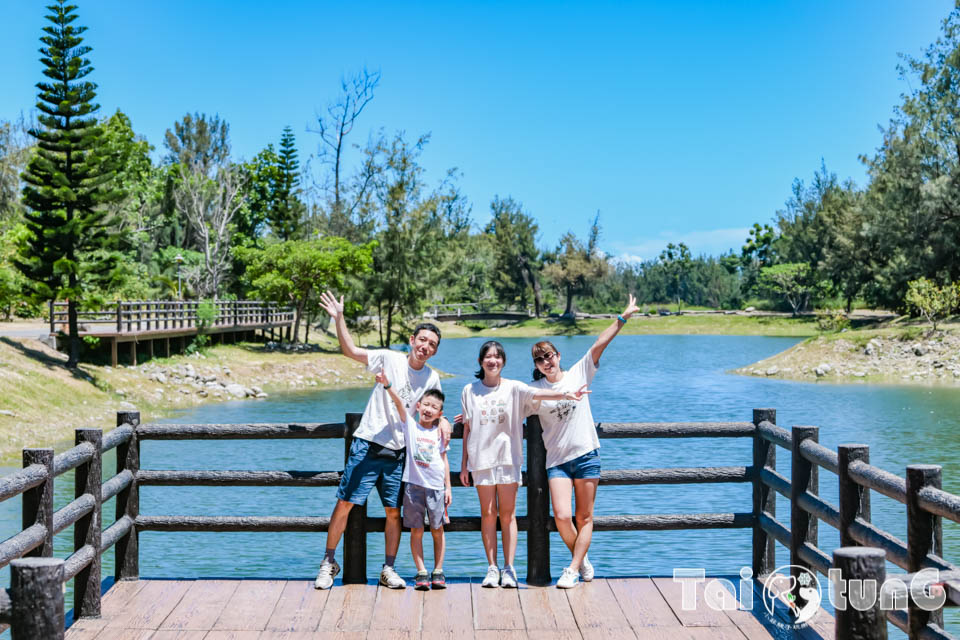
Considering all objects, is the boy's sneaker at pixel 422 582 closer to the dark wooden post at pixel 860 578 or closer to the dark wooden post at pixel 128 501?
the dark wooden post at pixel 128 501

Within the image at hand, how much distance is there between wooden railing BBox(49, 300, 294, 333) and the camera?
92.5 ft

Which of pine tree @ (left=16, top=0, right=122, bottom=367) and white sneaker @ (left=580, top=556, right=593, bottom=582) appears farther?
pine tree @ (left=16, top=0, right=122, bottom=367)

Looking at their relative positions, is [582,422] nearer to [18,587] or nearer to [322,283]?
[18,587]

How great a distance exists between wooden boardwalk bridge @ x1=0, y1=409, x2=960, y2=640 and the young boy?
1.17 ft

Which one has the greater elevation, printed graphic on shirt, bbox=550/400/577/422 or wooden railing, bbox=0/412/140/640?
printed graphic on shirt, bbox=550/400/577/422

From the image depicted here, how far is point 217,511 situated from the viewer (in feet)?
46.2

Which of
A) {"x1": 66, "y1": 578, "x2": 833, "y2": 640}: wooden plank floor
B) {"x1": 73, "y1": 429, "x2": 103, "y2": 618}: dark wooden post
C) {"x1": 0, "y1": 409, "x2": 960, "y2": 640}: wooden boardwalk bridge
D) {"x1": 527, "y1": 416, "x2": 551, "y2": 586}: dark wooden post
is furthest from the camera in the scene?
{"x1": 527, "y1": 416, "x2": 551, "y2": 586}: dark wooden post

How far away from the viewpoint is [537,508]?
621 centimetres

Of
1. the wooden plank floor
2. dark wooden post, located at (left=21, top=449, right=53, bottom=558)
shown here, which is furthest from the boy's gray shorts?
dark wooden post, located at (left=21, top=449, right=53, bottom=558)

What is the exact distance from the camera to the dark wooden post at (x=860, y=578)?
3262 millimetres

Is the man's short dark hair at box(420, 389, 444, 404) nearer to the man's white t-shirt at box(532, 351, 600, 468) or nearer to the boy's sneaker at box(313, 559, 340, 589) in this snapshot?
the man's white t-shirt at box(532, 351, 600, 468)

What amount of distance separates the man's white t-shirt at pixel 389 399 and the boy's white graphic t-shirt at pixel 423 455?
103 mm

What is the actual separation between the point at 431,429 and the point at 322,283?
35.4 m

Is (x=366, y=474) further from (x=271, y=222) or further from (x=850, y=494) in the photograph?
(x=271, y=222)
